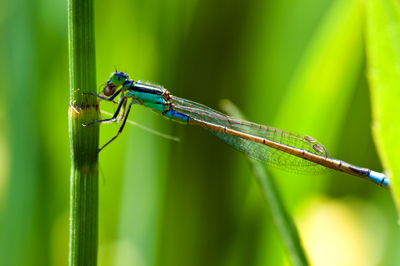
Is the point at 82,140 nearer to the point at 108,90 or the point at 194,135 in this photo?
the point at 108,90

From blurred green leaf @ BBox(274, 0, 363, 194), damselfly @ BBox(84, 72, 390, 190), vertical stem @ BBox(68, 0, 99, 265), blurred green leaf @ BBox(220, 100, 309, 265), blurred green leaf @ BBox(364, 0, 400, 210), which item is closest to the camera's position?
blurred green leaf @ BBox(364, 0, 400, 210)

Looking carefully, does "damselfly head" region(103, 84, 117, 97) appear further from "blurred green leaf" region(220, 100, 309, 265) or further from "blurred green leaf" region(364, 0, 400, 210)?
"blurred green leaf" region(364, 0, 400, 210)

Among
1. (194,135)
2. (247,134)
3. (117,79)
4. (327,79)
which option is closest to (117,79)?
(117,79)

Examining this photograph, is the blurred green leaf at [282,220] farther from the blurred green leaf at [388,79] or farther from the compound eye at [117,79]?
the compound eye at [117,79]

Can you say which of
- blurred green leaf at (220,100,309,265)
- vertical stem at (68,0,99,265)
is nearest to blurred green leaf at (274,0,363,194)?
blurred green leaf at (220,100,309,265)

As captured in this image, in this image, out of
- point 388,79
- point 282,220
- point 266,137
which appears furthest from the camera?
point 266,137
